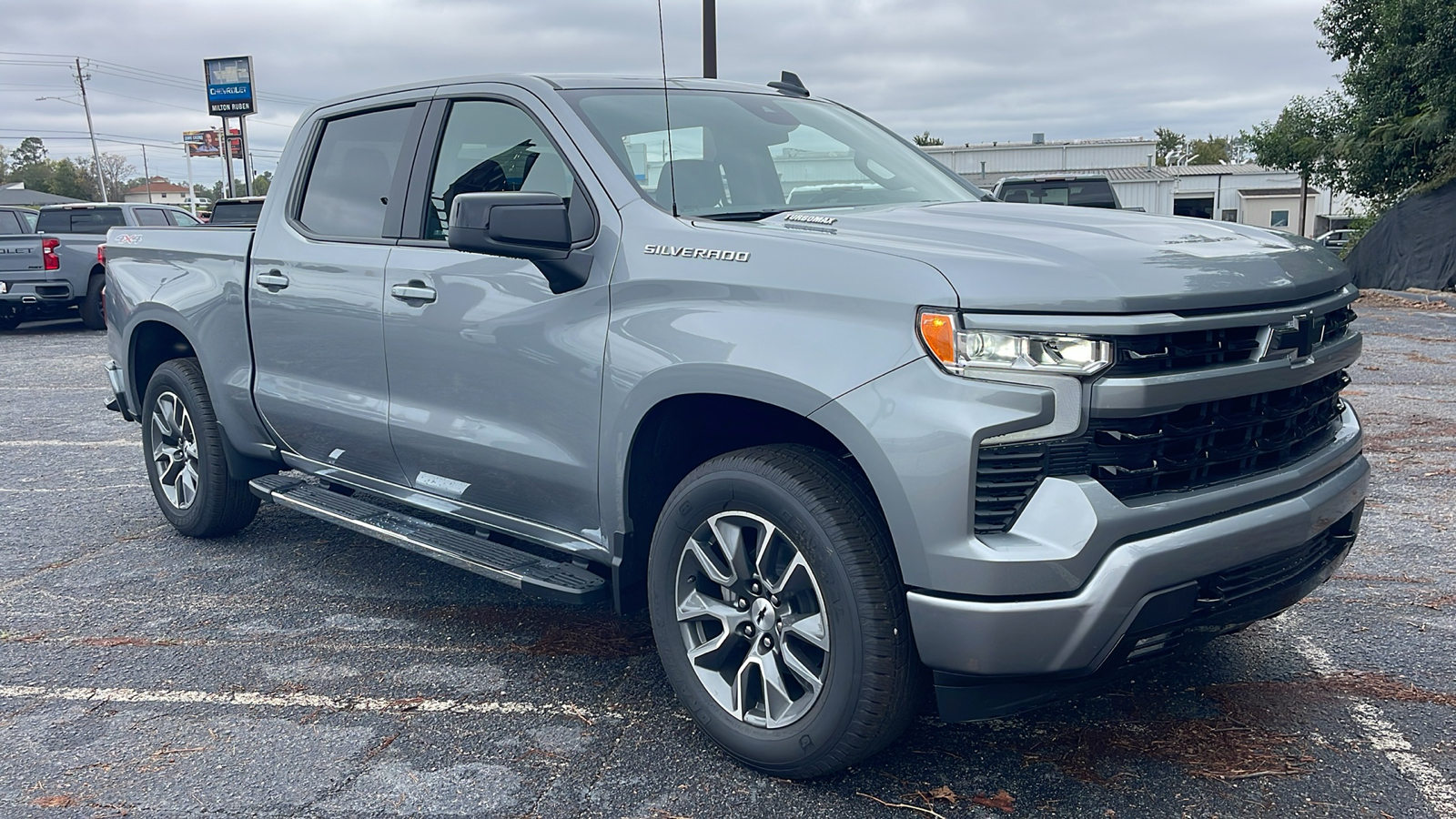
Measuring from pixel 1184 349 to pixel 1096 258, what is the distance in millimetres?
286

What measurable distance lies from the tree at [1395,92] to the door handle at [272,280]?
2075 centimetres

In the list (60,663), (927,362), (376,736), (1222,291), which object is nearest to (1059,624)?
(927,362)

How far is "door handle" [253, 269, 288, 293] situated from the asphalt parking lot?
1.26 m

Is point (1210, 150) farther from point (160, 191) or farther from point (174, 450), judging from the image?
point (160, 191)

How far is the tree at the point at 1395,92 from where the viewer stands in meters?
20.0

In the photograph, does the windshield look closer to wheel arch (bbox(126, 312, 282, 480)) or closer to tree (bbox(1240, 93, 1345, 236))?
wheel arch (bbox(126, 312, 282, 480))

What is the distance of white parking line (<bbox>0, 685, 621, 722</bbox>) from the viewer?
3572 millimetres

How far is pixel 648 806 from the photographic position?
2.98 m

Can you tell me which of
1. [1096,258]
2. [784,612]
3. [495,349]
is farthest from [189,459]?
[1096,258]

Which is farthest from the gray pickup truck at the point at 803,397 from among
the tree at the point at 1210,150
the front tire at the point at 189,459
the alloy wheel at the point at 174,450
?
the tree at the point at 1210,150

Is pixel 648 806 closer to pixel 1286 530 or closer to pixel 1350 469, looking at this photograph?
pixel 1286 530

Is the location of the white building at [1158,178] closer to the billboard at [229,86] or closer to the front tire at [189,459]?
the billboard at [229,86]

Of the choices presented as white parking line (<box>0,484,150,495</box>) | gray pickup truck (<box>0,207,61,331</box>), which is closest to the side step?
white parking line (<box>0,484,150,495</box>)

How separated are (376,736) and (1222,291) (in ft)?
8.55
